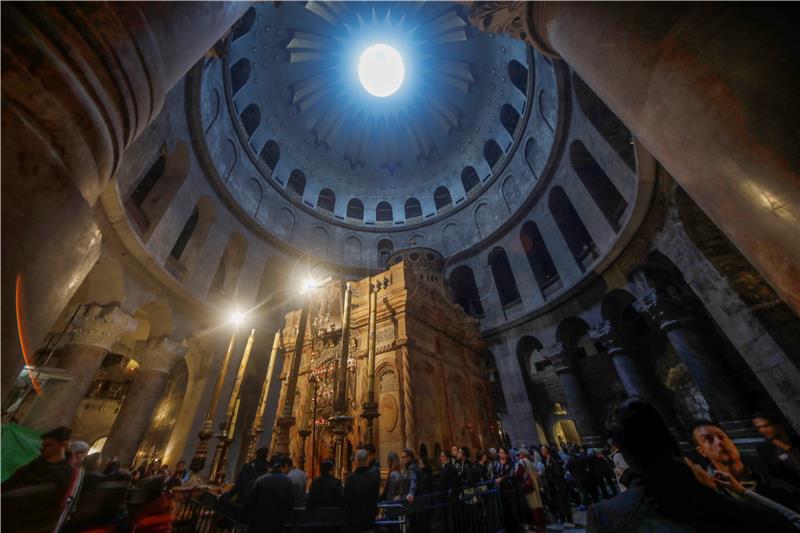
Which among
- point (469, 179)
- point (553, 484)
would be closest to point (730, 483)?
point (553, 484)

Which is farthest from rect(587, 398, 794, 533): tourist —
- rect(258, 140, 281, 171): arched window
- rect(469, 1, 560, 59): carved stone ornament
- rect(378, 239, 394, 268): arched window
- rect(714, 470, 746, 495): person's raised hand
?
rect(258, 140, 281, 171): arched window

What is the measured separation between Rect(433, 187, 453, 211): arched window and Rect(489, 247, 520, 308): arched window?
6.01 meters

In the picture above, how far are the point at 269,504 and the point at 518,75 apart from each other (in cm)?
2104

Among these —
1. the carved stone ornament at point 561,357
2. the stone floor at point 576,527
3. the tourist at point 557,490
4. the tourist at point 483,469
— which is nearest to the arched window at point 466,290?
the carved stone ornament at point 561,357

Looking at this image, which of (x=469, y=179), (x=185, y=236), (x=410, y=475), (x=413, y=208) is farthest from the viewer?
(x=413, y=208)

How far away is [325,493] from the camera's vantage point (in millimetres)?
3605

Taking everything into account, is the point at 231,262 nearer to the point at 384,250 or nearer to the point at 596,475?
the point at 384,250

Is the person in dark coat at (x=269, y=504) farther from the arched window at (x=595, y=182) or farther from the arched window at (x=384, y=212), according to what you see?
the arched window at (x=384, y=212)

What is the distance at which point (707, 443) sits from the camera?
9.24ft

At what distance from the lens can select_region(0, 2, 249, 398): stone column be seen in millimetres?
1195

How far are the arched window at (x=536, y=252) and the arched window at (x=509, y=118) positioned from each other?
20.4ft

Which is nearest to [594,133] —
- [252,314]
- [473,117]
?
[473,117]

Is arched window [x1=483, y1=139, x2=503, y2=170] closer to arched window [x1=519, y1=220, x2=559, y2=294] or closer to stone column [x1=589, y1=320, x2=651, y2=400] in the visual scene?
arched window [x1=519, y1=220, x2=559, y2=294]

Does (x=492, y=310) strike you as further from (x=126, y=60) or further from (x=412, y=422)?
(x=126, y=60)
